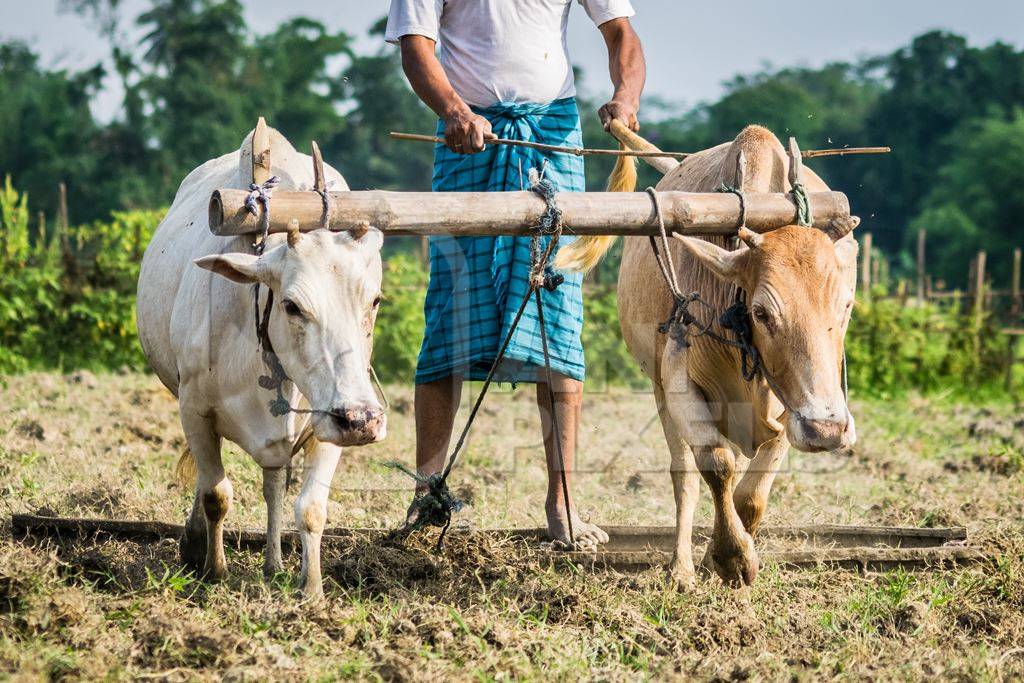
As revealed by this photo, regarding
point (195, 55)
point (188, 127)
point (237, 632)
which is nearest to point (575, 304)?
point (237, 632)

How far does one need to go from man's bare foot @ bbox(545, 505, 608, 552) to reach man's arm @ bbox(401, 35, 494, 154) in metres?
1.43

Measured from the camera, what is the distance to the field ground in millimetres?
3104

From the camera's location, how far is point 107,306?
10.0 metres

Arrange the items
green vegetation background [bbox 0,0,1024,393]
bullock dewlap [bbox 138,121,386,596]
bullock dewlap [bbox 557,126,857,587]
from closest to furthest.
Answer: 1. bullock dewlap [bbox 138,121,386,596]
2. bullock dewlap [bbox 557,126,857,587]
3. green vegetation background [bbox 0,0,1024,393]

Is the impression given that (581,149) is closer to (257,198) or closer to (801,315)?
(801,315)

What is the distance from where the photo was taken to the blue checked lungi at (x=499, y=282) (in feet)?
14.9

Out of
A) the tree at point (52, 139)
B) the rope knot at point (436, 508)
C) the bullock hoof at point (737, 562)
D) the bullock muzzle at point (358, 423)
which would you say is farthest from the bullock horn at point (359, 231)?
the tree at point (52, 139)

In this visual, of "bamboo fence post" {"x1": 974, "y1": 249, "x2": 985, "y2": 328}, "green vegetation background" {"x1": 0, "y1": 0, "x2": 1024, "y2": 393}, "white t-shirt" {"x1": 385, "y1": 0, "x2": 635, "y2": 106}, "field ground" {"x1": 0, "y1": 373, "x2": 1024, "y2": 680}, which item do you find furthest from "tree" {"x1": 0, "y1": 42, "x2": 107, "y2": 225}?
"white t-shirt" {"x1": 385, "y1": 0, "x2": 635, "y2": 106}

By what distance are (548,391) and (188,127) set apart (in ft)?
101

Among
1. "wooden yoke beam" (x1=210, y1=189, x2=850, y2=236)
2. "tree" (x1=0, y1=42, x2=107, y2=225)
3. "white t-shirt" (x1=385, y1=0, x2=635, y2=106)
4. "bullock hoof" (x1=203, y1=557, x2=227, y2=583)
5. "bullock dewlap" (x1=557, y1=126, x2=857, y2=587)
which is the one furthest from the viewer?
"tree" (x1=0, y1=42, x2=107, y2=225)

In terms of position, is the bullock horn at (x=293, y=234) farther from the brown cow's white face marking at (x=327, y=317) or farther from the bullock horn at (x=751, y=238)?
the bullock horn at (x=751, y=238)

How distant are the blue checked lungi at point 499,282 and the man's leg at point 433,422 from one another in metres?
0.05

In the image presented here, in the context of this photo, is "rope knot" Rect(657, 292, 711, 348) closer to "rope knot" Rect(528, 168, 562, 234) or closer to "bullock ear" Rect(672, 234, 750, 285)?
"bullock ear" Rect(672, 234, 750, 285)

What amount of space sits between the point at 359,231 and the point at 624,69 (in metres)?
1.73
